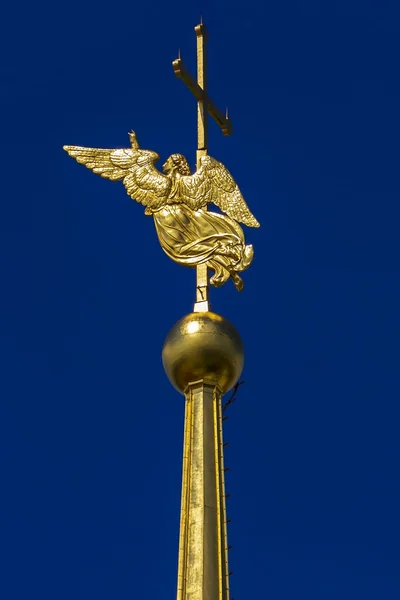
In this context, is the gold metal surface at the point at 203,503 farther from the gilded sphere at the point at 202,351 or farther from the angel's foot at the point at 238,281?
the angel's foot at the point at 238,281

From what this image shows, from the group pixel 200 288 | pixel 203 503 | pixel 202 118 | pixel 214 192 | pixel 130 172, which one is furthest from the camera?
pixel 202 118

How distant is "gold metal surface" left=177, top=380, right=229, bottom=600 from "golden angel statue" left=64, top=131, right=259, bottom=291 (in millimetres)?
2188

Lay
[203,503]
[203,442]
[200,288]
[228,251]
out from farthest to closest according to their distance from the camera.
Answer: [228,251] → [200,288] → [203,442] → [203,503]

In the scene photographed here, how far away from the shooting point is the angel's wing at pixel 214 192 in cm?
2508

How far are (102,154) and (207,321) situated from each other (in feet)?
11.2

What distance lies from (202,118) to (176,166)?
46.7 inches

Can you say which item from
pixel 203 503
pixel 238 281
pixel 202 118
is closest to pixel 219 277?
pixel 238 281

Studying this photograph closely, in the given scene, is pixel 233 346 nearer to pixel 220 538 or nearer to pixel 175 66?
pixel 220 538

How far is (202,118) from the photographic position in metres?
26.0

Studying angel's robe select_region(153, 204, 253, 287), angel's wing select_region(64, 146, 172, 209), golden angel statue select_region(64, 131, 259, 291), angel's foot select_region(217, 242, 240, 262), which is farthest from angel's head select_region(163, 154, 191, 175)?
angel's foot select_region(217, 242, 240, 262)

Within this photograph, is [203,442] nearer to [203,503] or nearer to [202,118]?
[203,503]

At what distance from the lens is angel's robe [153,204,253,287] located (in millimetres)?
24594

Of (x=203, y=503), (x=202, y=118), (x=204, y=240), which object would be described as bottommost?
(x=203, y=503)

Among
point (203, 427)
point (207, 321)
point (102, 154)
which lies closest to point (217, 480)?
point (203, 427)
